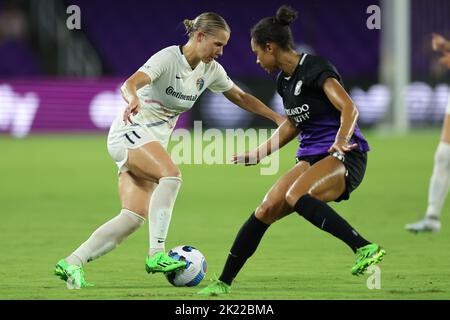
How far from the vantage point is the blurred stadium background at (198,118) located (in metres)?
8.15

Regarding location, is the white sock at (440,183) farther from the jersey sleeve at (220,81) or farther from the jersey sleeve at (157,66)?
the jersey sleeve at (157,66)

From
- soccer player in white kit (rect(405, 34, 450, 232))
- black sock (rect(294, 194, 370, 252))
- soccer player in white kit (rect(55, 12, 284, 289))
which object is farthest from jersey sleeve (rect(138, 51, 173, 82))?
soccer player in white kit (rect(405, 34, 450, 232))

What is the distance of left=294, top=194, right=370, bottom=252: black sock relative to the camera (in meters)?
6.36

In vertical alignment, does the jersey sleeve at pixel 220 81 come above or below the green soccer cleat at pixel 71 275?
above

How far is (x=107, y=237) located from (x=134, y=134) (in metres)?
0.75

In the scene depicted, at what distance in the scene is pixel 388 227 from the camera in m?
10.5

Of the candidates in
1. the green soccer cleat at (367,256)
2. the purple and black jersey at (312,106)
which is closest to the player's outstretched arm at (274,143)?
the purple and black jersey at (312,106)

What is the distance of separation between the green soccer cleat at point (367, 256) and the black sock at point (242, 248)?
77 centimetres

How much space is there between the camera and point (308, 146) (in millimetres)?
7016

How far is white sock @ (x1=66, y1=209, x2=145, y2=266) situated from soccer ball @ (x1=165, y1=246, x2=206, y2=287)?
361 millimetres

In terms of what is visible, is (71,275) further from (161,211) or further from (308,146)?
(308,146)

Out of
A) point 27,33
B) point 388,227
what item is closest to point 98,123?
point 27,33

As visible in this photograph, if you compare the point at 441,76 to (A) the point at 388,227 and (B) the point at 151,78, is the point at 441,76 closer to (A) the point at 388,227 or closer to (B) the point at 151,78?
(A) the point at 388,227

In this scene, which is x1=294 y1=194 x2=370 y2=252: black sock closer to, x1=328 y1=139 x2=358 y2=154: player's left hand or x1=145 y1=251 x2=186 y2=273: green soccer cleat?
x1=328 y1=139 x2=358 y2=154: player's left hand
